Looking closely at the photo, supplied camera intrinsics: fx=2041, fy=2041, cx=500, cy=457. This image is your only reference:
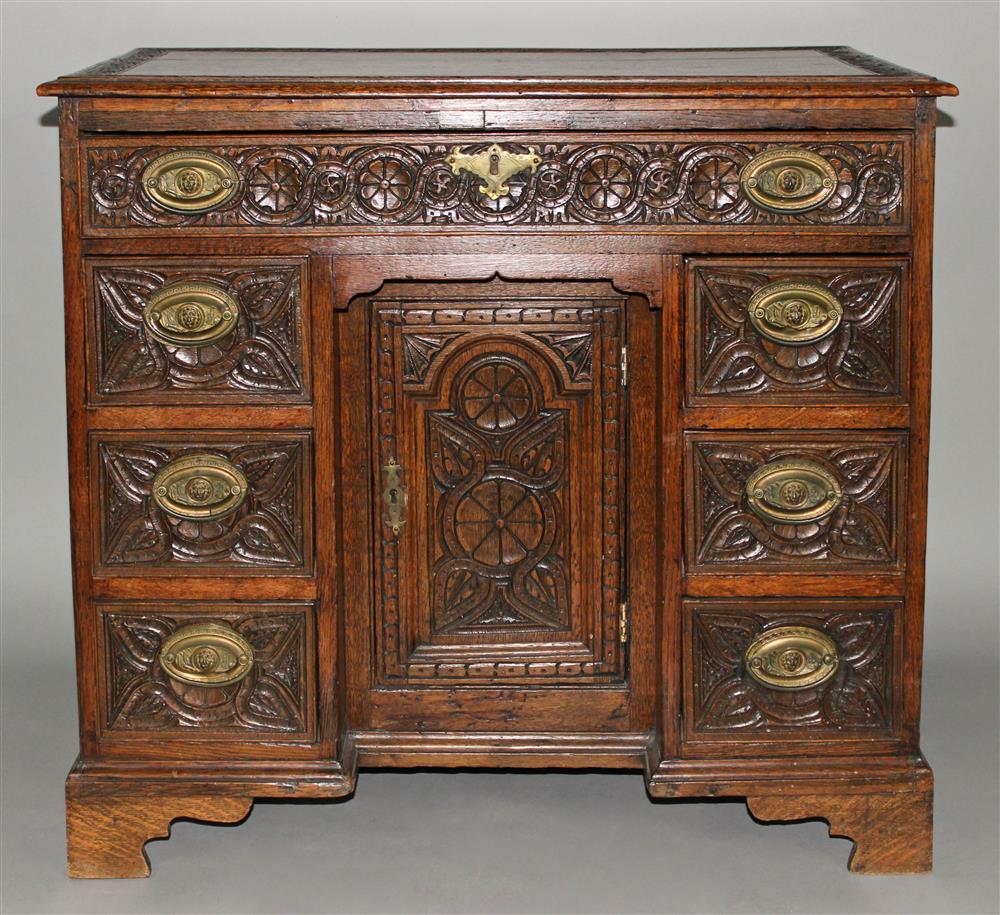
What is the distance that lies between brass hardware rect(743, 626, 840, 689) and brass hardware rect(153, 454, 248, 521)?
90cm

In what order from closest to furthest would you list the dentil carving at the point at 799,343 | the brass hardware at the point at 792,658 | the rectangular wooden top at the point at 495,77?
the rectangular wooden top at the point at 495,77
the dentil carving at the point at 799,343
the brass hardware at the point at 792,658

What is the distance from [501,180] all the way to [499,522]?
1.96 ft

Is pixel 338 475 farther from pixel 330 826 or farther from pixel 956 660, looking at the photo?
pixel 956 660

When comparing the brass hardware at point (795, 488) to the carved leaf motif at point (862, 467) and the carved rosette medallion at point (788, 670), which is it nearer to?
the carved leaf motif at point (862, 467)

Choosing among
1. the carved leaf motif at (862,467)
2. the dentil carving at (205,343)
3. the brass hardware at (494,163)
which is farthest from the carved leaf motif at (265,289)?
the carved leaf motif at (862,467)

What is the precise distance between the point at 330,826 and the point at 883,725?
1.00m

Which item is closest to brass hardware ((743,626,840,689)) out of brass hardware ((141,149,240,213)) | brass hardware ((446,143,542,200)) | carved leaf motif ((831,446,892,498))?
carved leaf motif ((831,446,892,498))

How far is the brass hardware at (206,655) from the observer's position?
11.2 feet

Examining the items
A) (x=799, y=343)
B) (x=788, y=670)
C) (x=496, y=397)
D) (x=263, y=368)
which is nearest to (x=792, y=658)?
(x=788, y=670)

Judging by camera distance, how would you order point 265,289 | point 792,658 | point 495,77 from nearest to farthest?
1. point 495,77
2. point 265,289
3. point 792,658

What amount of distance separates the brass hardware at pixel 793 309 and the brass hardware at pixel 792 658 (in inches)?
19.7

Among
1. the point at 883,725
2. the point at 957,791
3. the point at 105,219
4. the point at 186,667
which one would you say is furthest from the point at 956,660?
the point at 105,219

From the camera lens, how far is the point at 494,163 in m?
3.26

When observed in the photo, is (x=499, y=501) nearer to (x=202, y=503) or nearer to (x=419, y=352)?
(x=419, y=352)
